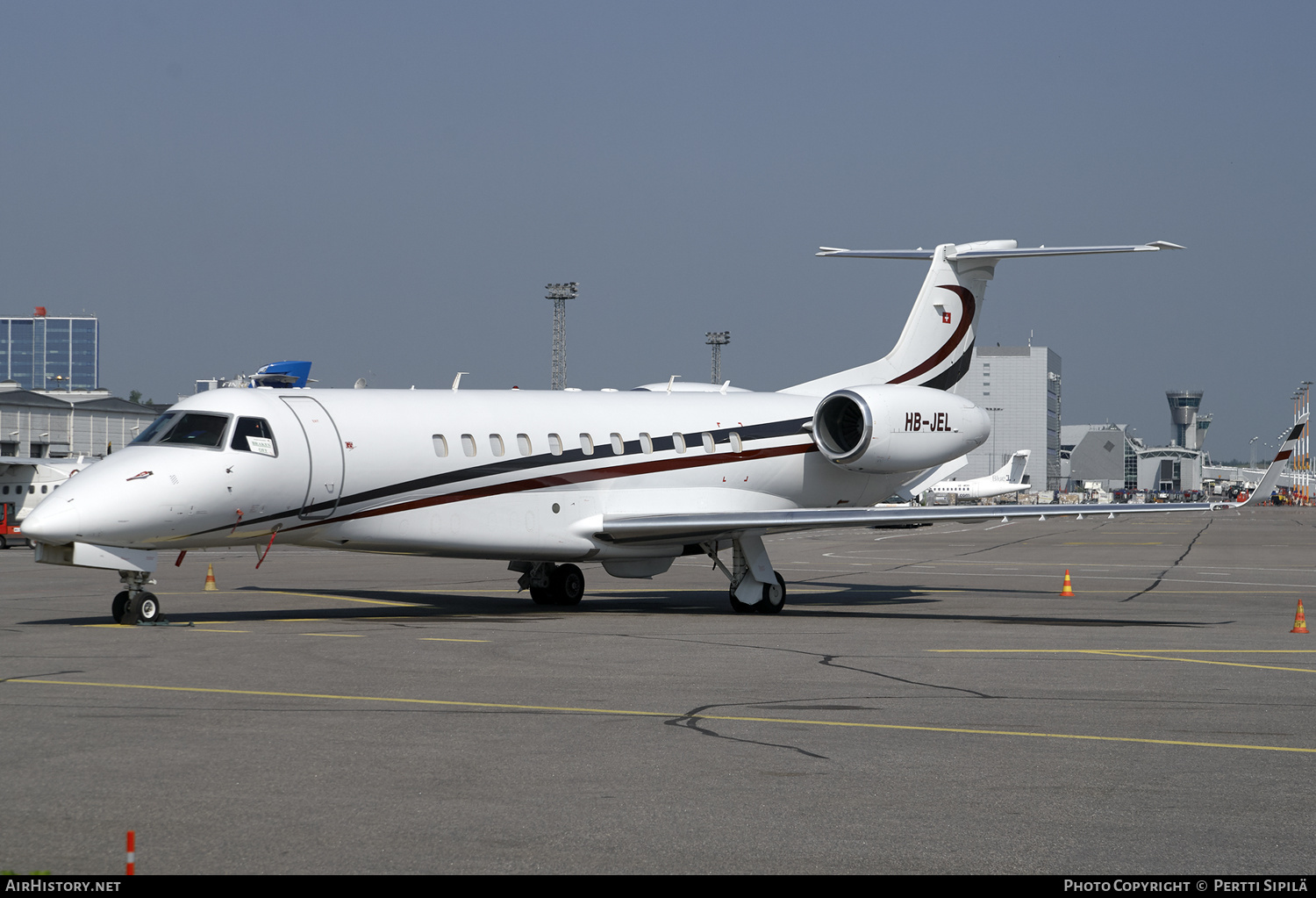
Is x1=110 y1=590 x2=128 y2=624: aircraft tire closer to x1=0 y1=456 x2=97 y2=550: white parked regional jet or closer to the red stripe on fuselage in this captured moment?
the red stripe on fuselage

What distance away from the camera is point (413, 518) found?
19109mm

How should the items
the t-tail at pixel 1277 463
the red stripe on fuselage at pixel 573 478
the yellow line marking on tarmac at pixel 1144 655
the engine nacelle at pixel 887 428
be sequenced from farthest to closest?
the engine nacelle at pixel 887 428, the t-tail at pixel 1277 463, the red stripe on fuselage at pixel 573 478, the yellow line marking on tarmac at pixel 1144 655

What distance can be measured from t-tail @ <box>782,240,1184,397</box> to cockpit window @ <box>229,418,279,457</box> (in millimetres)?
10754

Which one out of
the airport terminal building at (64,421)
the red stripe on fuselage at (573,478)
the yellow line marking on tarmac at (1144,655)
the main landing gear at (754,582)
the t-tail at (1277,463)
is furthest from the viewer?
the airport terminal building at (64,421)

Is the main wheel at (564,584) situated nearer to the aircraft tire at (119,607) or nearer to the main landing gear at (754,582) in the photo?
the main landing gear at (754,582)

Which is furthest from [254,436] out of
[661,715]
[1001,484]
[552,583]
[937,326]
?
[1001,484]

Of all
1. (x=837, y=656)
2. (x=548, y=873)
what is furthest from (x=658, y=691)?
(x=548, y=873)

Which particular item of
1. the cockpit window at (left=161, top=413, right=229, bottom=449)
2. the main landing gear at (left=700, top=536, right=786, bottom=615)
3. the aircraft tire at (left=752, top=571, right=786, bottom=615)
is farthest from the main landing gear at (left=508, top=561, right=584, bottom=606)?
the cockpit window at (left=161, top=413, right=229, bottom=449)

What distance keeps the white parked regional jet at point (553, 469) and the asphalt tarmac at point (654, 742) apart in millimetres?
1178

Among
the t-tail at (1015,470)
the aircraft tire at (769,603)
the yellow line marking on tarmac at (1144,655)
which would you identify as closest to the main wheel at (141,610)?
the aircraft tire at (769,603)

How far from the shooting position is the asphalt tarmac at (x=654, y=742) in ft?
21.8

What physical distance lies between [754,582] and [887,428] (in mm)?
3918
